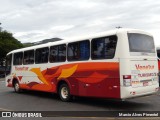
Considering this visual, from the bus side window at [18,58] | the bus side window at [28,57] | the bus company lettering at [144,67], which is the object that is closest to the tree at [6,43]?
the bus side window at [18,58]

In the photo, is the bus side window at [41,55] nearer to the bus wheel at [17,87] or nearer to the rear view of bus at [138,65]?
the bus wheel at [17,87]

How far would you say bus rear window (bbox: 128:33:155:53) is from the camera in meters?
12.3

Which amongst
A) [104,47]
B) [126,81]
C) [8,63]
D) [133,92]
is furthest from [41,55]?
[133,92]

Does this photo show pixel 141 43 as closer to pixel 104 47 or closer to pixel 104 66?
pixel 104 47

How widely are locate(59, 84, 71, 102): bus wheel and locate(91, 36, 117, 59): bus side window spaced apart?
263 cm

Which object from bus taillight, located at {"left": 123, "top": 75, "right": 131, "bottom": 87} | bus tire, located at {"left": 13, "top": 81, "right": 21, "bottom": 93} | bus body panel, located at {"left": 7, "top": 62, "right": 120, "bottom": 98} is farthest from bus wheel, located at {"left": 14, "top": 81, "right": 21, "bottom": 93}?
bus taillight, located at {"left": 123, "top": 75, "right": 131, "bottom": 87}

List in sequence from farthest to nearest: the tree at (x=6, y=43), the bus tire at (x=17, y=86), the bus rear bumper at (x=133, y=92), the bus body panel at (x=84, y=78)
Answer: the tree at (x=6, y=43) → the bus tire at (x=17, y=86) → the bus body panel at (x=84, y=78) → the bus rear bumper at (x=133, y=92)

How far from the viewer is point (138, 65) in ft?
40.2

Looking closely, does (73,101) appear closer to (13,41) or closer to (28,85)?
(28,85)

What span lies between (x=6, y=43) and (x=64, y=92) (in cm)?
4626

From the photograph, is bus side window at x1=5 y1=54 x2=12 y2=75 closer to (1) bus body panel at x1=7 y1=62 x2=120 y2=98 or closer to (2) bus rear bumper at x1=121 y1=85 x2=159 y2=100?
(1) bus body panel at x1=7 y1=62 x2=120 y2=98

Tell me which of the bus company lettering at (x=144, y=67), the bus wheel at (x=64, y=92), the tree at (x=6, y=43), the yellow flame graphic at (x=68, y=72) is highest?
the tree at (x=6, y=43)

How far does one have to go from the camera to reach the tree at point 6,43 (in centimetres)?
5851

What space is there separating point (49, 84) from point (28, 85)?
2833mm
